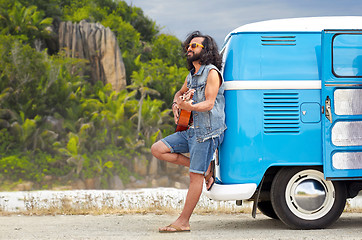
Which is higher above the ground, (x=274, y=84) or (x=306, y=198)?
(x=274, y=84)

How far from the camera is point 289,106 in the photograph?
532cm

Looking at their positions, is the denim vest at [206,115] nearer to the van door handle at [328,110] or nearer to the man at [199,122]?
the man at [199,122]

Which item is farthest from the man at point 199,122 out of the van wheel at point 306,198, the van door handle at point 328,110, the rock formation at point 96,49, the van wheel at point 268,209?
the rock formation at point 96,49

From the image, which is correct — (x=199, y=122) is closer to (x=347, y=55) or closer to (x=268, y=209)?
(x=347, y=55)

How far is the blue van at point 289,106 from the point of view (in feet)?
17.4

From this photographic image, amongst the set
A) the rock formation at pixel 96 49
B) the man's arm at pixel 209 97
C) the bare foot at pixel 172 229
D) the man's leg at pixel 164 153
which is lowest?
the bare foot at pixel 172 229

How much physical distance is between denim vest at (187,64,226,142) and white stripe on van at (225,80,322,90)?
14 cm

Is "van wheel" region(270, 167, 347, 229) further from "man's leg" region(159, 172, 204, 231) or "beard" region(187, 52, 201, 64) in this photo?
"beard" region(187, 52, 201, 64)

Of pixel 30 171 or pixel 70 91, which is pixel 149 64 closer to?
pixel 70 91

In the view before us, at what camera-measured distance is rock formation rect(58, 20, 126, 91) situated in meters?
34.3

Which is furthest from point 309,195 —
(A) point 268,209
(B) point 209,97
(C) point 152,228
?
(C) point 152,228

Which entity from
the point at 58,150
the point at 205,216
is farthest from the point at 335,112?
the point at 58,150

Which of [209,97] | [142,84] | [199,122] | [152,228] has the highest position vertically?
[142,84]

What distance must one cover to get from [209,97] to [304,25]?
4.17ft
